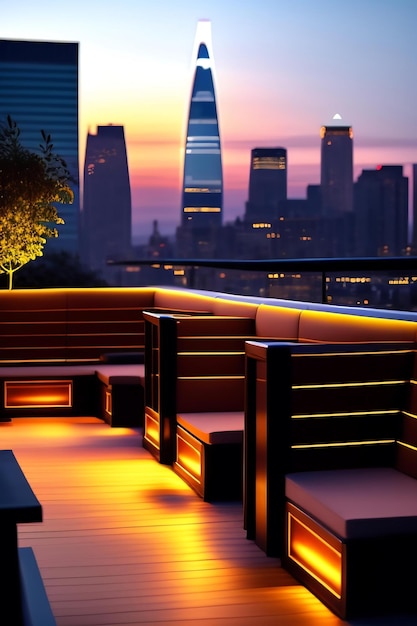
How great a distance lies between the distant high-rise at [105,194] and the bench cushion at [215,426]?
30.8ft

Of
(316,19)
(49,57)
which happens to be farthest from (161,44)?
(49,57)

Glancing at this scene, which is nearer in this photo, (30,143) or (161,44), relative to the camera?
(161,44)

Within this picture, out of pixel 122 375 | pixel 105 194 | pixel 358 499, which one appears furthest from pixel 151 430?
pixel 105 194

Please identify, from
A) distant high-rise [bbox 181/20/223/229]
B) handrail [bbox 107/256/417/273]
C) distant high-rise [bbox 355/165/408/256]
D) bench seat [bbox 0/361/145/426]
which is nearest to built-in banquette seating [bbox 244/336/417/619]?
handrail [bbox 107/256/417/273]

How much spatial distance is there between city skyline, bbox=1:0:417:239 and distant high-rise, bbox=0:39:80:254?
16376 mm

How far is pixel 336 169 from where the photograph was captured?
962 centimetres

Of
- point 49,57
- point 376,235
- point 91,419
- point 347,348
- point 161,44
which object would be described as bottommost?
point 91,419

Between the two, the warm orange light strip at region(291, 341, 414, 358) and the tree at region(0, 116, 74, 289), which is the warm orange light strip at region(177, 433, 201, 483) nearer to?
the warm orange light strip at region(291, 341, 414, 358)

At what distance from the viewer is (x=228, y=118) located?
669 inches

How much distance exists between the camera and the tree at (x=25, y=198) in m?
9.45

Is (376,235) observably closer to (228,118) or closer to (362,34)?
(362,34)

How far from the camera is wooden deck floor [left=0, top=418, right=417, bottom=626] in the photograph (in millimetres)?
3539


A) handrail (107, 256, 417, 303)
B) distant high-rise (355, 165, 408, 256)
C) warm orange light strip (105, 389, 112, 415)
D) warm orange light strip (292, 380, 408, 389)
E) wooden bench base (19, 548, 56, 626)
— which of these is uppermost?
distant high-rise (355, 165, 408, 256)

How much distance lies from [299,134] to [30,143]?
1032 inches
